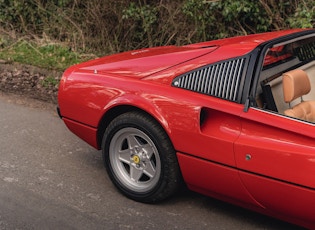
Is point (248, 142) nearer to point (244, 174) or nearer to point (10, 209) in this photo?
point (244, 174)

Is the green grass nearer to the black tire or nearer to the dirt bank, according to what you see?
the dirt bank

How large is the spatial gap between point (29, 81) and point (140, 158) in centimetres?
391

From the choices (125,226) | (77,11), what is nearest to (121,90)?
(125,226)

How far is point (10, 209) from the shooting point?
12.0 ft

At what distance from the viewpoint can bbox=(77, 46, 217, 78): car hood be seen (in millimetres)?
3646

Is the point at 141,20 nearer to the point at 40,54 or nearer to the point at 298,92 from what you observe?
the point at 40,54

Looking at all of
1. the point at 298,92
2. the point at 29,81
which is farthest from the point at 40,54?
the point at 298,92

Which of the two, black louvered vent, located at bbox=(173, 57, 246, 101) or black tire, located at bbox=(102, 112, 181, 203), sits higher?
black louvered vent, located at bbox=(173, 57, 246, 101)

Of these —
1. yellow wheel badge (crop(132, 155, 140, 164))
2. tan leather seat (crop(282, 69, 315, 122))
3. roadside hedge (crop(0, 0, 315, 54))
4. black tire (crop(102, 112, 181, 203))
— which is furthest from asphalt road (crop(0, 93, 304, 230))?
roadside hedge (crop(0, 0, 315, 54))

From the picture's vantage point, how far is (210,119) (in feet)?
10.8

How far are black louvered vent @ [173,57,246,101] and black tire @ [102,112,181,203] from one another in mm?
380

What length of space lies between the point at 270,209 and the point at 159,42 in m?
5.04

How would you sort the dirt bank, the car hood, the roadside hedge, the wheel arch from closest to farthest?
the wheel arch < the car hood < the dirt bank < the roadside hedge

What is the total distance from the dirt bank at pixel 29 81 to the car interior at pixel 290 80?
3.38 m
